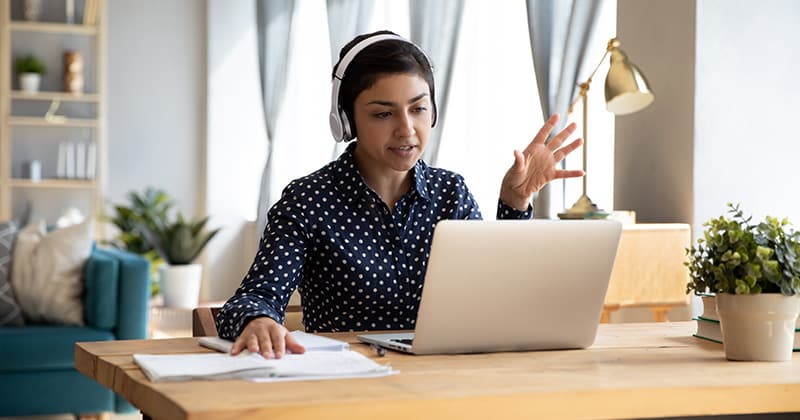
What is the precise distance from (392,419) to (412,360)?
0.32 meters

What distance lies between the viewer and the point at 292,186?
2.08 metres

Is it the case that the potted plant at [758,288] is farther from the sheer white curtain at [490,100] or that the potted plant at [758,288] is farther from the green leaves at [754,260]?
the sheer white curtain at [490,100]

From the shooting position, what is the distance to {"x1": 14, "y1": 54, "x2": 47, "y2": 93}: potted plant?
710cm

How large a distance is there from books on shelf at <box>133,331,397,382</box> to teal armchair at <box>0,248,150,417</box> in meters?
2.81

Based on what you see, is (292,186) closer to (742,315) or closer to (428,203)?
(428,203)

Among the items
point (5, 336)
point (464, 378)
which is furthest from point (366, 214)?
point (5, 336)

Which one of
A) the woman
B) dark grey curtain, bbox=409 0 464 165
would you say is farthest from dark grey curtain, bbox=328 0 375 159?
the woman

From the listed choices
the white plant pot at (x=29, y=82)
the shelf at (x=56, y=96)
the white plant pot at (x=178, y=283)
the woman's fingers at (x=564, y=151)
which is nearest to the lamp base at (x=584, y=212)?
the woman's fingers at (x=564, y=151)

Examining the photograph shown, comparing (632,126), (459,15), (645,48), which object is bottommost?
(632,126)

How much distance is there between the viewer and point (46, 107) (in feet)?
24.5

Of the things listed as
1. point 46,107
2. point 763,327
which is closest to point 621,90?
point 763,327

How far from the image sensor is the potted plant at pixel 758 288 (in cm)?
148

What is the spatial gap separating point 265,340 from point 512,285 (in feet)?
1.23

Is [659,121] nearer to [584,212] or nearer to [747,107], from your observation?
[747,107]
